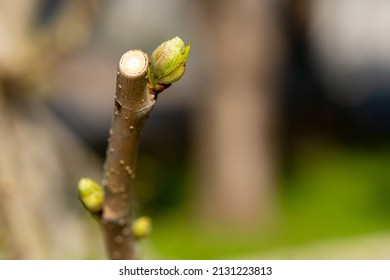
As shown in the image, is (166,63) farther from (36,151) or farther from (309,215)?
(309,215)

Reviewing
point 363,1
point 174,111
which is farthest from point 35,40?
point 363,1

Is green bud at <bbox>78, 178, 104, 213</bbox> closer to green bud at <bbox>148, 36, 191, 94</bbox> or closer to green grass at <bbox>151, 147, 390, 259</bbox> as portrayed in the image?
green bud at <bbox>148, 36, 191, 94</bbox>

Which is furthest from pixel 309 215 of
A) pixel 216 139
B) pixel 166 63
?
pixel 166 63

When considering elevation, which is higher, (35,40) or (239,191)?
(239,191)

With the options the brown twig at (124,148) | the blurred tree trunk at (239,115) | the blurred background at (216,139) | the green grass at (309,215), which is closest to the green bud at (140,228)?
the brown twig at (124,148)

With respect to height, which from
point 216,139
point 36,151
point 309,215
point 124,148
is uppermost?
point 216,139

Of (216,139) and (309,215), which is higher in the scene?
(216,139)
